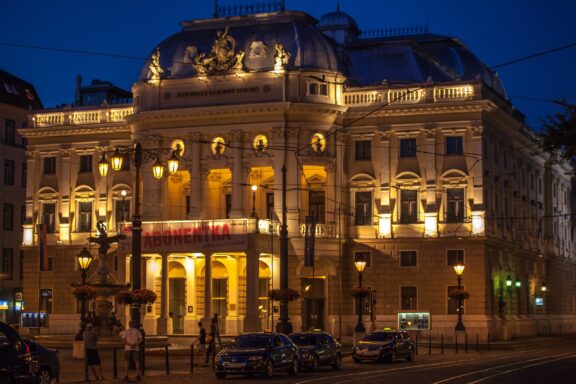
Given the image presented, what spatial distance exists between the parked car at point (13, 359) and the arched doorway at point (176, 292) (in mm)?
51603

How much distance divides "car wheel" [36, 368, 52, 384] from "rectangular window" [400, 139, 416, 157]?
48399 mm

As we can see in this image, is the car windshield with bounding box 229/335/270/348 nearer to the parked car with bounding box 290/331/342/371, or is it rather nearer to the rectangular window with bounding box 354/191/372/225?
the parked car with bounding box 290/331/342/371

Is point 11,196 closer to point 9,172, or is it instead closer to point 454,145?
point 9,172

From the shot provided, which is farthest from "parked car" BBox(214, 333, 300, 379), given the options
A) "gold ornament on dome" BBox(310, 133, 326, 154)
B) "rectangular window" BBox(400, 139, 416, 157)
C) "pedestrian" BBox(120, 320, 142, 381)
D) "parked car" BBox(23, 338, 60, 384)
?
"rectangular window" BBox(400, 139, 416, 157)

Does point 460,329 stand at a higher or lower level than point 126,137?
lower

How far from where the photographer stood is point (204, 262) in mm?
77188

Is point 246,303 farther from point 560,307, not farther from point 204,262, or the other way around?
point 560,307

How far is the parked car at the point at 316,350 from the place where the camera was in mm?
44750

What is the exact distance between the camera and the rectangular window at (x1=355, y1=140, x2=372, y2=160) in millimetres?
78500

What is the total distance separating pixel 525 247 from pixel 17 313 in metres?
40.6

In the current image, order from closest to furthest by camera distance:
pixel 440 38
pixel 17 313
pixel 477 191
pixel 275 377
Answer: pixel 275 377 < pixel 477 191 < pixel 440 38 < pixel 17 313

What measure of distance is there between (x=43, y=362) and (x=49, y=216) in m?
55.3

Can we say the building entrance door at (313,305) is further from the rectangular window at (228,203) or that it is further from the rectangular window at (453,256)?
the rectangular window at (453,256)

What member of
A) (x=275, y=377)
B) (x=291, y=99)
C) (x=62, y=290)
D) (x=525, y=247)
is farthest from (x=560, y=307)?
(x=275, y=377)
